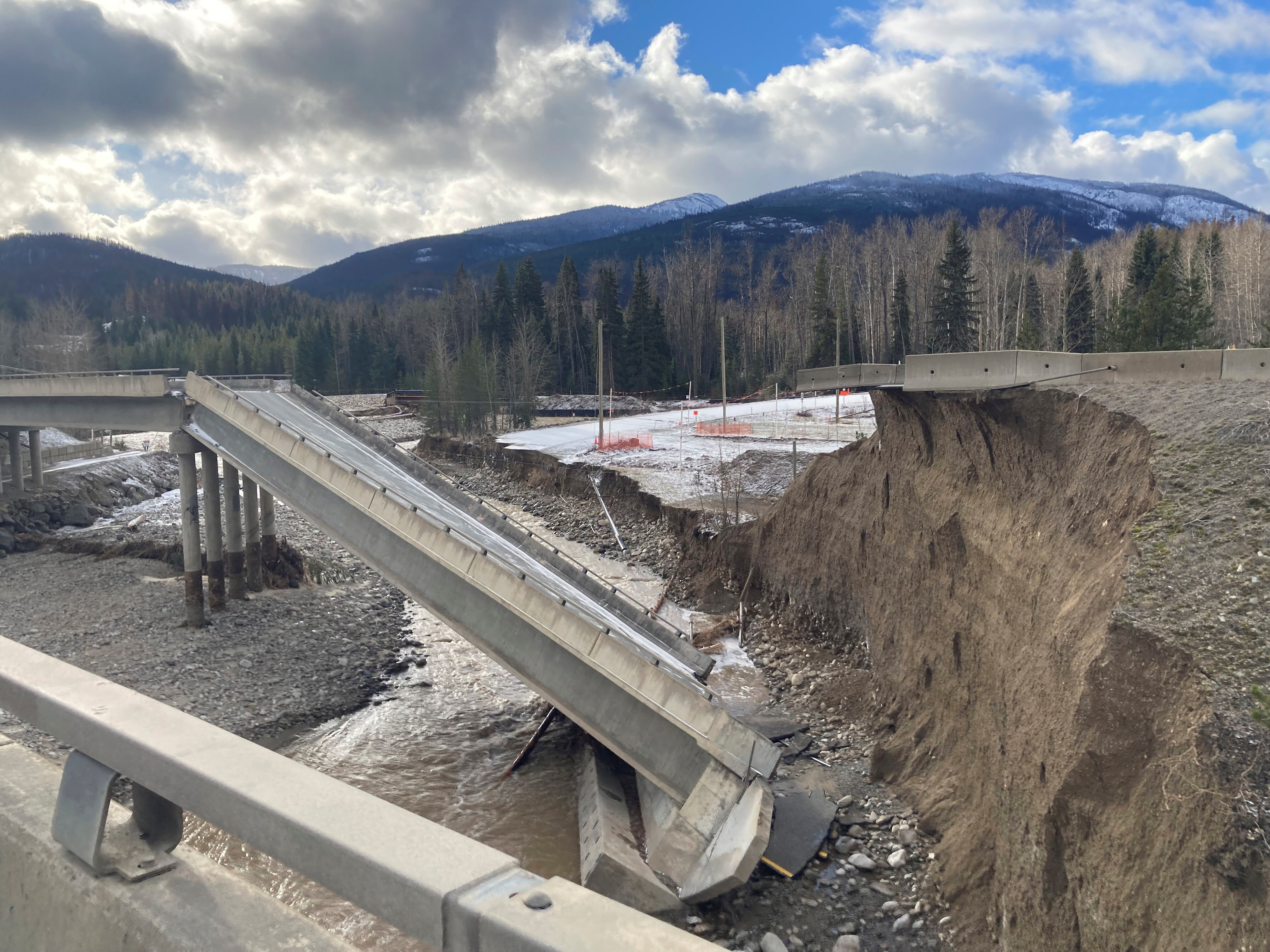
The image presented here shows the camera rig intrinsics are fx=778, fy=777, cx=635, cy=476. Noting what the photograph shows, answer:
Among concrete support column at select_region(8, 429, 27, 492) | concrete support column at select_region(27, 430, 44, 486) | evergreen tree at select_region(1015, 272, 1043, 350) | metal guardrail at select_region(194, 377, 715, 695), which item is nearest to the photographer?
metal guardrail at select_region(194, 377, 715, 695)

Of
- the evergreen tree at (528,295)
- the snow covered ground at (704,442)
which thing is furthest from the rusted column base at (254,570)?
the evergreen tree at (528,295)

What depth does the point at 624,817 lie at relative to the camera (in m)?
10.9

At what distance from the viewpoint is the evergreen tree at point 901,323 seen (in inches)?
2643

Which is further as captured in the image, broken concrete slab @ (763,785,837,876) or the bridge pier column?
the bridge pier column

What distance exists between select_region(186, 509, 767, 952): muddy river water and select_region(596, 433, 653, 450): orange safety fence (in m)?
22.0

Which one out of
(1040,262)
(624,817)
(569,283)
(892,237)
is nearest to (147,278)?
(569,283)

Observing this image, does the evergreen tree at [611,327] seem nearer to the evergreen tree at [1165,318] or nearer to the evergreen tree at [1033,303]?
the evergreen tree at [1033,303]

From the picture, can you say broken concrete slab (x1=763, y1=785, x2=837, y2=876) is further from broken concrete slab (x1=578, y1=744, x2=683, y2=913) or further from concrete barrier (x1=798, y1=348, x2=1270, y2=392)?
concrete barrier (x1=798, y1=348, x2=1270, y2=392)

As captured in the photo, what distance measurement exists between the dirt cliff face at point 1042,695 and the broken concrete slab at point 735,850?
6.76ft

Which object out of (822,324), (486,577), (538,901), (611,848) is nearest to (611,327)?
(822,324)

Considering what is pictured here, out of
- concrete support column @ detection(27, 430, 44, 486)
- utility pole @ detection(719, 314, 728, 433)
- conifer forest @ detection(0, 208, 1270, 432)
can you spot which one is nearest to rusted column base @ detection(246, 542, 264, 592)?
concrete support column @ detection(27, 430, 44, 486)

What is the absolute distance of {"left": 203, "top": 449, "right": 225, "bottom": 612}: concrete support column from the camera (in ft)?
62.8

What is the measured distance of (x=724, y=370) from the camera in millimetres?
42812

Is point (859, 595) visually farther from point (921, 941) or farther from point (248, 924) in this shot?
point (248, 924)
